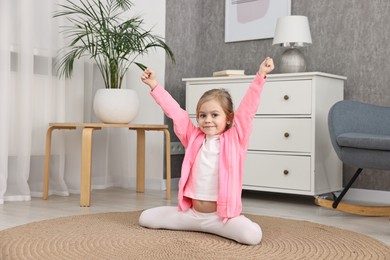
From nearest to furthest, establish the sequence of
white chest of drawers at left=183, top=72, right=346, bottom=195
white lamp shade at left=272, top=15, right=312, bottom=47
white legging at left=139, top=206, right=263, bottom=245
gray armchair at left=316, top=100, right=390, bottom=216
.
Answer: white legging at left=139, top=206, right=263, bottom=245
gray armchair at left=316, top=100, right=390, bottom=216
white chest of drawers at left=183, top=72, right=346, bottom=195
white lamp shade at left=272, top=15, right=312, bottom=47

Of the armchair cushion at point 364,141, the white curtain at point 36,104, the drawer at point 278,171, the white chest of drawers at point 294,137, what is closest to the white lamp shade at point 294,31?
the white chest of drawers at point 294,137

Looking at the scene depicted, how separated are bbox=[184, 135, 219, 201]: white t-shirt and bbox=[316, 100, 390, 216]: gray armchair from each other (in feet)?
2.90

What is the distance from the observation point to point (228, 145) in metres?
2.08

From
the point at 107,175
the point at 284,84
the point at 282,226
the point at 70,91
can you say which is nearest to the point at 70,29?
the point at 70,91

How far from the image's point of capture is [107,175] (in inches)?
155

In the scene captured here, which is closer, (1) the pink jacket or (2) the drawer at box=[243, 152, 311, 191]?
(1) the pink jacket

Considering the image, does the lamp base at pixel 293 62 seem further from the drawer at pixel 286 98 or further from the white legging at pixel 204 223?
the white legging at pixel 204 223

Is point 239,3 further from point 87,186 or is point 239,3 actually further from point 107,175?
point 87,186

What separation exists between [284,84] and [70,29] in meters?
1.40

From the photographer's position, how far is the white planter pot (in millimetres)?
3191

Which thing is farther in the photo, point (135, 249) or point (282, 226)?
point (282, 226)

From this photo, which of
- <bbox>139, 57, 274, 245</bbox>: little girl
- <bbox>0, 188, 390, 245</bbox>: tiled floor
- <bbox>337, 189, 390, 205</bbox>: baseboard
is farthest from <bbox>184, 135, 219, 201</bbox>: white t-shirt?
<bbox>337, 189, 390, 205</bbox>: baseboard

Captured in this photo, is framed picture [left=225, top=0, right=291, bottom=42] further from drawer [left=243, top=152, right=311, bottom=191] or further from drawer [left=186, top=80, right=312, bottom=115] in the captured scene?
drawer [left=243, top=152, right=311, bottom=191]

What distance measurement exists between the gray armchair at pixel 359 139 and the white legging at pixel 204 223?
35.9 inches
